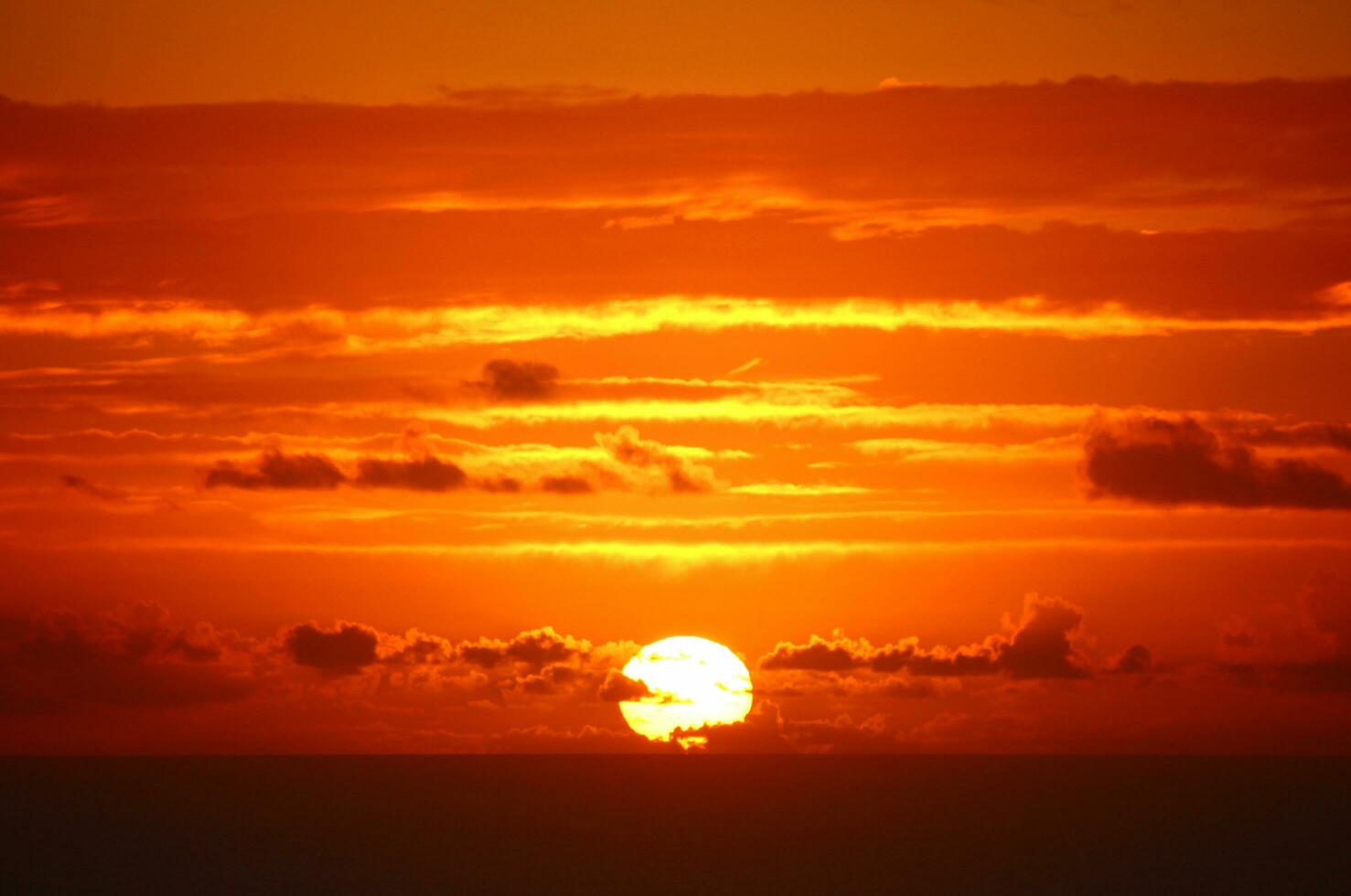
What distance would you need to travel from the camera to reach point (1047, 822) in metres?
151

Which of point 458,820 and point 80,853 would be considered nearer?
point 80,853

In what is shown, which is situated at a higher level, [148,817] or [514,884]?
[148,817]

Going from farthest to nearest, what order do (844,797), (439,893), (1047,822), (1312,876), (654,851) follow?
(844,797), (1047,822), (654,851), (1312,876), (439,893)

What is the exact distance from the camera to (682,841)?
131500mm

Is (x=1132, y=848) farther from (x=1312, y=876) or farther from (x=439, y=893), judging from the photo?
(x=439, y=893)

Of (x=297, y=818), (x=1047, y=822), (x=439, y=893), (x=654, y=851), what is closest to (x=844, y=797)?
(x=1047, y=822)

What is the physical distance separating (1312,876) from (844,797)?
244 feet

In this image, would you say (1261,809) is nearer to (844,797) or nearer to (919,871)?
(844,797)

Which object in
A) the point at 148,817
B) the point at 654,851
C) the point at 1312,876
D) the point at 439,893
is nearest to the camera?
the point at 439,893

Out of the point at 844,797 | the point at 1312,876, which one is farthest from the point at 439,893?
the point at 844,797

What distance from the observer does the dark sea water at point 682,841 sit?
4232 inches

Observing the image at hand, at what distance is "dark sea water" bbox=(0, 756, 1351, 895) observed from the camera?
10750 cm

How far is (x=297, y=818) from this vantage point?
160750 mm

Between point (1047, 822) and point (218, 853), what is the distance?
60548mm
